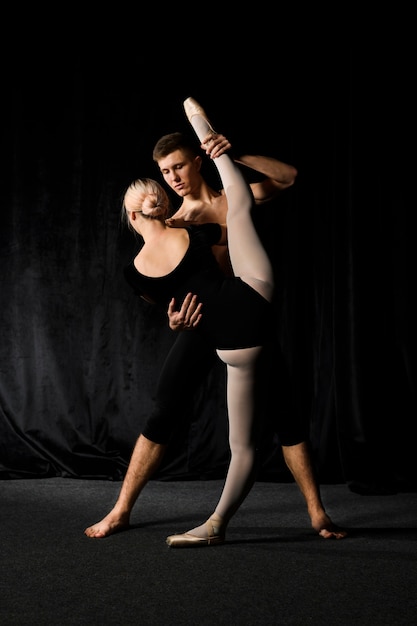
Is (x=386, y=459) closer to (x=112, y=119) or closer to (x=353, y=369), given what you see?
(x=353, y=369)

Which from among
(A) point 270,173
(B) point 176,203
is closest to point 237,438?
(A) point 270,173

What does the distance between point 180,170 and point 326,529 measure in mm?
1408

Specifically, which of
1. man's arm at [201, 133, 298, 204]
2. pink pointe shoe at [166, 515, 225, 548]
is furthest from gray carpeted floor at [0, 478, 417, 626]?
man's arm at [201, 133, 298, 204]

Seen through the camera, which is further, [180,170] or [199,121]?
[180,170]

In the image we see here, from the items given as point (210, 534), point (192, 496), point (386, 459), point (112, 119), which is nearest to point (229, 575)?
point (210, 534)

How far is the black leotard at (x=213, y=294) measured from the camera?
90.3 inches

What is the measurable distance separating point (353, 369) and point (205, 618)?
2086 mm

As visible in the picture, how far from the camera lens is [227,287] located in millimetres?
2344

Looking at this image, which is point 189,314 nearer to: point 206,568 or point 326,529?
point 206,568

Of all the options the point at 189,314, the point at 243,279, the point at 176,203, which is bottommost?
the point at 189,314

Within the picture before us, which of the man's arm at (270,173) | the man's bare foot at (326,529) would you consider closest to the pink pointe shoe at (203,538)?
the man's bare foot at (326,529)

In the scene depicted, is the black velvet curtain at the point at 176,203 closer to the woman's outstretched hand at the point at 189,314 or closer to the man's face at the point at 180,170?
the man's face at the point at 180,170

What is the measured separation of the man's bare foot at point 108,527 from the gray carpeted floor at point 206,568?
0.03 metres

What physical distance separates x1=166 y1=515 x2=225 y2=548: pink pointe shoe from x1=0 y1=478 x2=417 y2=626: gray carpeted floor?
0.03m
